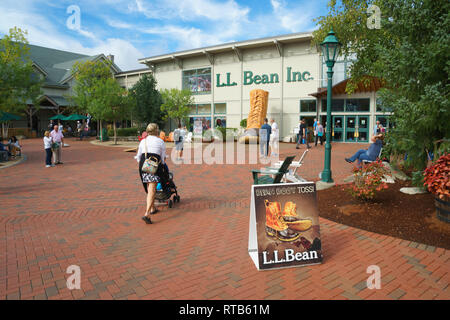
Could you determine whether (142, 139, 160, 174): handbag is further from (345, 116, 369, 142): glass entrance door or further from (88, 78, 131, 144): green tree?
(345, 116, 369, 142): glass entrance door

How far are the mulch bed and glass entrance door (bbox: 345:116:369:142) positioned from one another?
60.3ft

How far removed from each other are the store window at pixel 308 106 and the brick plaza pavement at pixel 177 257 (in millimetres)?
20092

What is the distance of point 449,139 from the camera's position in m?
5.36

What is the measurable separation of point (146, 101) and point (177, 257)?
30284mm

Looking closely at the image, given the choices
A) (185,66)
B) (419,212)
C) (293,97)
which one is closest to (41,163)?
(419,212)

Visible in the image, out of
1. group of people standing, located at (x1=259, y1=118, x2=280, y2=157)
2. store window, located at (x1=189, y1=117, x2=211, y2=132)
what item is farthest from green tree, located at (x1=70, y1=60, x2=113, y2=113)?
group of people standing, located at (x1=259, y1=118, x2=280, y2=157)

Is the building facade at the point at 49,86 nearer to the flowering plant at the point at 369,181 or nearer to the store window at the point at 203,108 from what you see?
the store window at the point at 203,108

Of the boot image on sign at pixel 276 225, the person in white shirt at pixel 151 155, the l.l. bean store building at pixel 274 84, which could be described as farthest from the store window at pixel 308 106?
the boot image on sign at pixel 276 225

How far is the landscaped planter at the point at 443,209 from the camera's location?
4.66m

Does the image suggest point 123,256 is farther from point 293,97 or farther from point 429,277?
point 293,97

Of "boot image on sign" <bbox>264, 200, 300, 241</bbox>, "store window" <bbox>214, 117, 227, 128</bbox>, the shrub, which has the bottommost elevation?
"boot image on sign" <bbox>264, 200, 300, 241</bbox>

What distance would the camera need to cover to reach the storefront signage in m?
25.7

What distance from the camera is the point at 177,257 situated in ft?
13.4
